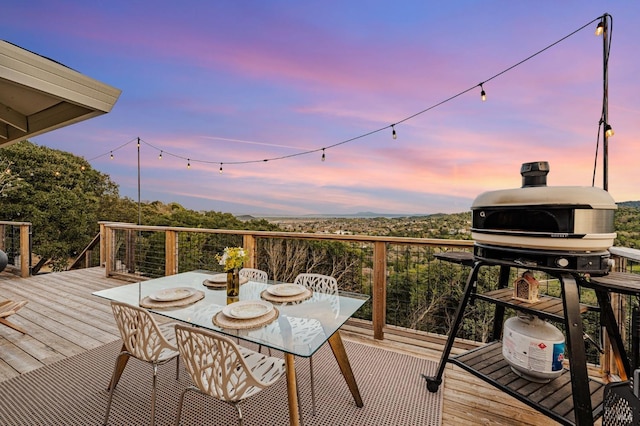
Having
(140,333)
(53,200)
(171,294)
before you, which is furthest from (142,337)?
(53,200)

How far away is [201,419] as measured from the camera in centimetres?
182

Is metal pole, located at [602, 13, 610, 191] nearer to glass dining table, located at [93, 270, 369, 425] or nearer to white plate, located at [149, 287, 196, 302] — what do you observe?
glass dining table, located at [93, 270, 369, 425]

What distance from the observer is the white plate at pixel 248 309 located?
1.66 m

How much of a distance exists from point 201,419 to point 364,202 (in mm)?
5309

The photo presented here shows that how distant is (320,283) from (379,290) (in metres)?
0.76

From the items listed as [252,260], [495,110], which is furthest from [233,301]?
[495,110]

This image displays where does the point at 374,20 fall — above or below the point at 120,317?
above

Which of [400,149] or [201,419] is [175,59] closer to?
[400,149]

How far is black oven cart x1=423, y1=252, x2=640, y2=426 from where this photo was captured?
1.37 metres

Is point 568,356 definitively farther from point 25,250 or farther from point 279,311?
point 25,250

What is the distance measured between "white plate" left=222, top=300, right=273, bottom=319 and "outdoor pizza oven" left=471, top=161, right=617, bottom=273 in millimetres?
1388

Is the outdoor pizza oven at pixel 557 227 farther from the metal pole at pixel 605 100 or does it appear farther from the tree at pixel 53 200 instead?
the tree at pixel 53 200

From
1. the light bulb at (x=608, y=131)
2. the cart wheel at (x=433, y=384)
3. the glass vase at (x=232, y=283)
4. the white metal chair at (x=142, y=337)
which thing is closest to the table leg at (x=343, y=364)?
the cart wheel at (x=433, y=384)

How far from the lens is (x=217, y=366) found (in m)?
1.36
